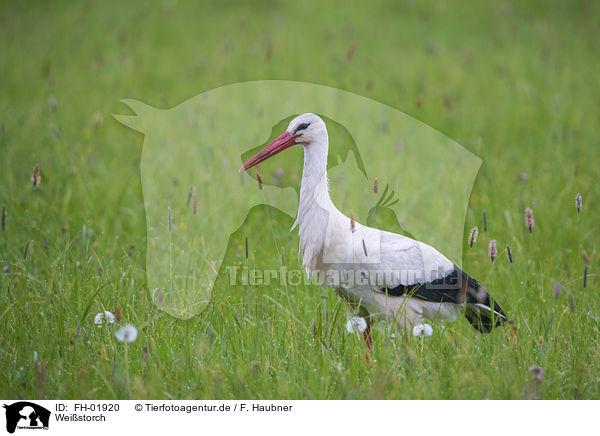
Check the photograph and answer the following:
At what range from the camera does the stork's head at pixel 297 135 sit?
281cm

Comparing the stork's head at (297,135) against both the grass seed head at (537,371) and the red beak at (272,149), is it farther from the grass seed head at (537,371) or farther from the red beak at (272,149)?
the grass seed head at (537,371)

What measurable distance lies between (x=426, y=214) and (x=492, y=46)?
15.9 ft

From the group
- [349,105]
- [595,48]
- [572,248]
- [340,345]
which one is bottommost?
[340,345]

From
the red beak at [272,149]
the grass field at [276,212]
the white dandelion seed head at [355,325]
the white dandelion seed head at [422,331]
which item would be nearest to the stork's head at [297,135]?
the red beak at [272,149]

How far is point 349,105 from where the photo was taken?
5.79m

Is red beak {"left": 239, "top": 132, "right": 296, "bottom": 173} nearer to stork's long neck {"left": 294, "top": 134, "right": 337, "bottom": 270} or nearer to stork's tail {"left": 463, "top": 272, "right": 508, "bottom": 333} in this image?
stork's long neck {"left": 294, "top": 134, "right": 337, "bottom": 270}

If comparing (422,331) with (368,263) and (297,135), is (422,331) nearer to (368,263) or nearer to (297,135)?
(368,263)

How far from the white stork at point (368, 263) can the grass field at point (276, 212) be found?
0.14 metres

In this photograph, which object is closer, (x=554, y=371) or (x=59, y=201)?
(x=554, y=371)
